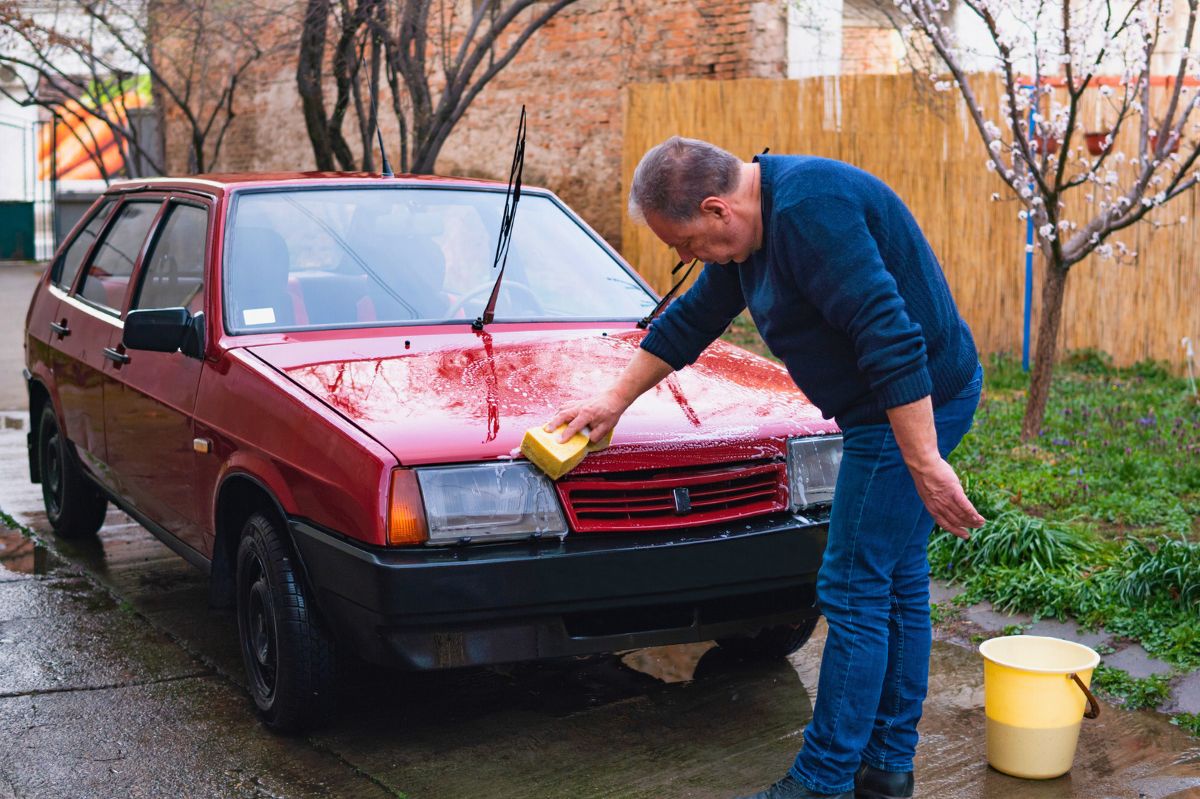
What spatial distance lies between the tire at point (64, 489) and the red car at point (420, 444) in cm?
64

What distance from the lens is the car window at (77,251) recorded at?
611cm

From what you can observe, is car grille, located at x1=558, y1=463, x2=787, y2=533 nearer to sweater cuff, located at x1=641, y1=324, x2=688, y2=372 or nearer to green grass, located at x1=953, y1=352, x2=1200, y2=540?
sweater cuff, located at x1=641, y1=324, x2=688, y2=372

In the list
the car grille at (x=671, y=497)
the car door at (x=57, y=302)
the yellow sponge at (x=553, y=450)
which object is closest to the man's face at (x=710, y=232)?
the yellow sponge at (x=553, y=450)

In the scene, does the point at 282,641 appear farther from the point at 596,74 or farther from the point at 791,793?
the point at 596,74

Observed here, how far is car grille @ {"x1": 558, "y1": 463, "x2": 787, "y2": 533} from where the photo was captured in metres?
3.55

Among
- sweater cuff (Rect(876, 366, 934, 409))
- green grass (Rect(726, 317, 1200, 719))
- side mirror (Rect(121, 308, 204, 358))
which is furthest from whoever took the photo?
green grass (Rect(726, 317, 1200, 719))

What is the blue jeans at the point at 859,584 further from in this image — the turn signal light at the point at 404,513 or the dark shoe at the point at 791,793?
the turn signal light at the point at 404,513

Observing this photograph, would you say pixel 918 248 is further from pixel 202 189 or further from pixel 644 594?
pixel 202 189

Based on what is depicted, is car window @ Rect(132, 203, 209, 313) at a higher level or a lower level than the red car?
higher

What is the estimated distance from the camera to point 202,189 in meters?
4.97

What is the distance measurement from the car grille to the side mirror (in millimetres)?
1562

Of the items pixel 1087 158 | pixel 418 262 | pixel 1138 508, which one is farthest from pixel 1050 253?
pixel 418 262

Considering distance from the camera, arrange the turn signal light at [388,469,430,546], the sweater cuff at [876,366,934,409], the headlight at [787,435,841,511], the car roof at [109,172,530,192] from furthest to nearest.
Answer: the car roof at [109,172,530,192] < the headlight at [787,435,841,511] < the turn signal light at [388,469,430,546] < the sweater cuff at [876,366,934,409]

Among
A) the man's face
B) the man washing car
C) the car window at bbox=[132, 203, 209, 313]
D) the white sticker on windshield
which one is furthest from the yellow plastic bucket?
the car window at bbox=[132, 203, 209, 313]
